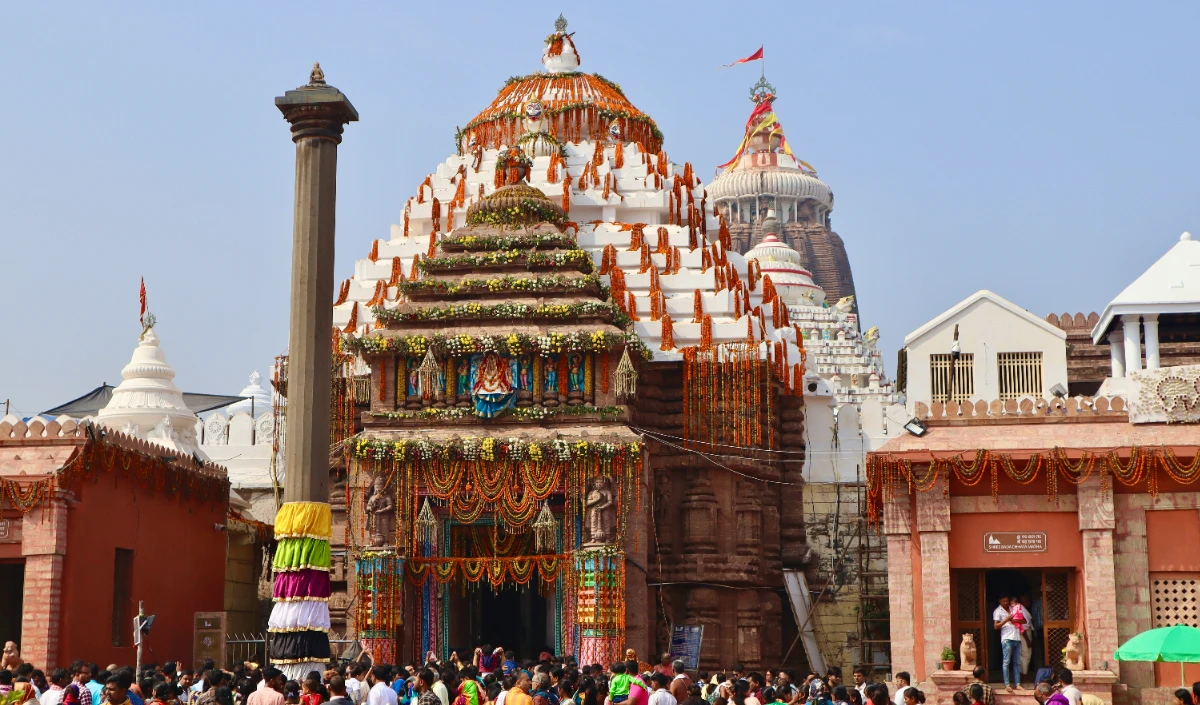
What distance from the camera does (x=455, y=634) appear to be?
36531 mm

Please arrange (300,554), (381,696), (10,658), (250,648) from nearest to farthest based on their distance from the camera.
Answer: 1. (381,696)
2. (300,554)
3. (10,658)
4. (250,648)

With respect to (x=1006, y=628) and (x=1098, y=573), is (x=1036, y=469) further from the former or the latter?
(x=1006, y=628)

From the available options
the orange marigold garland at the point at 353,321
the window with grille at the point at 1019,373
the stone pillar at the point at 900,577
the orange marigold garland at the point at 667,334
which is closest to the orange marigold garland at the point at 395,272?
the orange marigold garland at the point at 353,321

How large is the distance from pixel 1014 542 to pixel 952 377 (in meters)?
12.5

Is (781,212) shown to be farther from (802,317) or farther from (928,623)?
(928,623)

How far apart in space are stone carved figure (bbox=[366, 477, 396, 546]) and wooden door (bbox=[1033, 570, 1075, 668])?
12844 mm

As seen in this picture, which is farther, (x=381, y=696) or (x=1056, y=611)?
(x=1056, y=611)

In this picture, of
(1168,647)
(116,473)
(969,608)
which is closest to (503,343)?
(116,473)

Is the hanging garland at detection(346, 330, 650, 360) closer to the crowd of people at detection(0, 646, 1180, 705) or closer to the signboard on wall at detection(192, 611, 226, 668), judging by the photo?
the signboard on wall at detection(192, 611, 226, 668)

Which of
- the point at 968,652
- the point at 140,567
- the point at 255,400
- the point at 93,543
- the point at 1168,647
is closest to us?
the point at 1168,647

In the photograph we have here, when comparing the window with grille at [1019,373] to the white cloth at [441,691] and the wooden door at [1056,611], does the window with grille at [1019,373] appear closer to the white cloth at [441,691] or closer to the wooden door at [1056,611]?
the wooden door at [1056,611]

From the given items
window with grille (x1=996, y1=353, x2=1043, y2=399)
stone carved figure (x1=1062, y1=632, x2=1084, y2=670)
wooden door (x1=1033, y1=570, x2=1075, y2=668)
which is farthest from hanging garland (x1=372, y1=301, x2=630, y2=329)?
stone carved figure (x1=1062, y1=632, x2=1084, y2=670)

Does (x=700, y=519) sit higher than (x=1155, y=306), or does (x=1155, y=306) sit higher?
(x=1155, y=306)

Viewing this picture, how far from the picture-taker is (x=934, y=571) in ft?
98.4
